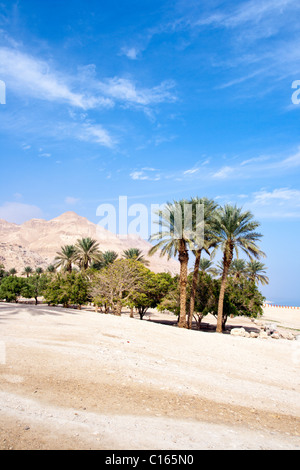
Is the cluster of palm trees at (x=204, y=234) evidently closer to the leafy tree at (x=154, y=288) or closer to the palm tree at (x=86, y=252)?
the leafy tree at (x=154, y=288)

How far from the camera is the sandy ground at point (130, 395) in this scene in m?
5.07

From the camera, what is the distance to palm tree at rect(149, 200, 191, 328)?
25469mm

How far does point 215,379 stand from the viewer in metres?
9.55

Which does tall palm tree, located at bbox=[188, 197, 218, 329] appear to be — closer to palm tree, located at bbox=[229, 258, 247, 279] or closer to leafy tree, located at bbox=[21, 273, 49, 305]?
palm tree, located at bbox=[229, 258, 247, 279]

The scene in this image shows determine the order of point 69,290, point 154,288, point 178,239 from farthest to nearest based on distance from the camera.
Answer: point 69,290, point 154,288, point 178,239

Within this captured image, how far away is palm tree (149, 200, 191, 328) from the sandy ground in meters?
12.1

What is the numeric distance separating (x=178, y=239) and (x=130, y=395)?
19.4 metres

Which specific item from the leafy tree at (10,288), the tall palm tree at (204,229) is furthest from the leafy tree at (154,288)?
the leafy tree at (10,288)

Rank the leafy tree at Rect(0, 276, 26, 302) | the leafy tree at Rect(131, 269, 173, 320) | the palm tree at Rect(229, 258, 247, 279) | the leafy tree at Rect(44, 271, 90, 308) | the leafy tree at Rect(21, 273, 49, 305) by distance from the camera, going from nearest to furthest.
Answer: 1. the leafy tree at Rect(131, 269, 173, 320)
2. the leafy tree at Rect(44, 271, 90, 308)
3. the leafy tree at Rect(0, 276, 26, 302)
4. the leafy tree at Rect(21, 273, 49, 305)
5. the palm tree at Rect(229, 258, 247, 279)

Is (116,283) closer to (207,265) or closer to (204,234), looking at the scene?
(204,234)

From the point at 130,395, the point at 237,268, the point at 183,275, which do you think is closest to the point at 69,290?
the point at 183,275

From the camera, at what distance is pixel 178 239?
85.0ft

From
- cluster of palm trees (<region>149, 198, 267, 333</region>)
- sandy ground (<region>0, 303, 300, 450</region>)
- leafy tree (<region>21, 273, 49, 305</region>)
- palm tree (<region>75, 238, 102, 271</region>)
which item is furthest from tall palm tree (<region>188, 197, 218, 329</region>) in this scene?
leafy tree (<region>21, 273, 49, 305</region>)
